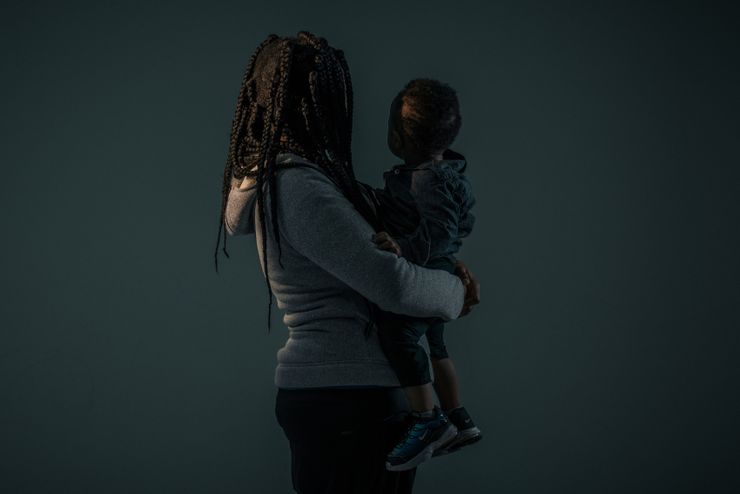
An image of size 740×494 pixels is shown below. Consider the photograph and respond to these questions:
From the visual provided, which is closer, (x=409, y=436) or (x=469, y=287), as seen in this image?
(x=409, y=436)

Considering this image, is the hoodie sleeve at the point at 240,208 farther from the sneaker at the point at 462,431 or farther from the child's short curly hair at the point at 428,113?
the sneaker at the point at 462,431

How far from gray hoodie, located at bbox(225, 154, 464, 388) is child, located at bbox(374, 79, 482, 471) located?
4 centimetres

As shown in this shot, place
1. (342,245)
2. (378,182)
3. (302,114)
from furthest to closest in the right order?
1. (378,182)
2. (302,114)
3. (342,245)

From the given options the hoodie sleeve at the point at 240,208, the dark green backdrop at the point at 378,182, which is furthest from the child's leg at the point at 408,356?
the dark green backdrop at the point at 378,182

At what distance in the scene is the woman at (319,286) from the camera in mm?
1105

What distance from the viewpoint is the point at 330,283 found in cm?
115

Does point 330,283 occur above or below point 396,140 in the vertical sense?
below

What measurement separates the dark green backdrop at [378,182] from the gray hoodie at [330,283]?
4.27ft

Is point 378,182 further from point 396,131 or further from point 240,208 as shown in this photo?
point 240,208

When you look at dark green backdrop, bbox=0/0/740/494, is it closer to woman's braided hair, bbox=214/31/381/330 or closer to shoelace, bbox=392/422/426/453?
woman's braided hair, bbox=214/31/381/330

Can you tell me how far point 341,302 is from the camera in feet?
3.79

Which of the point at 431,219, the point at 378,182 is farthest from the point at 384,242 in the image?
the point at 378,182

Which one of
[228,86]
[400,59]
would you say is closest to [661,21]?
[400,59]

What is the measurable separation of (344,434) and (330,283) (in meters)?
0.24
